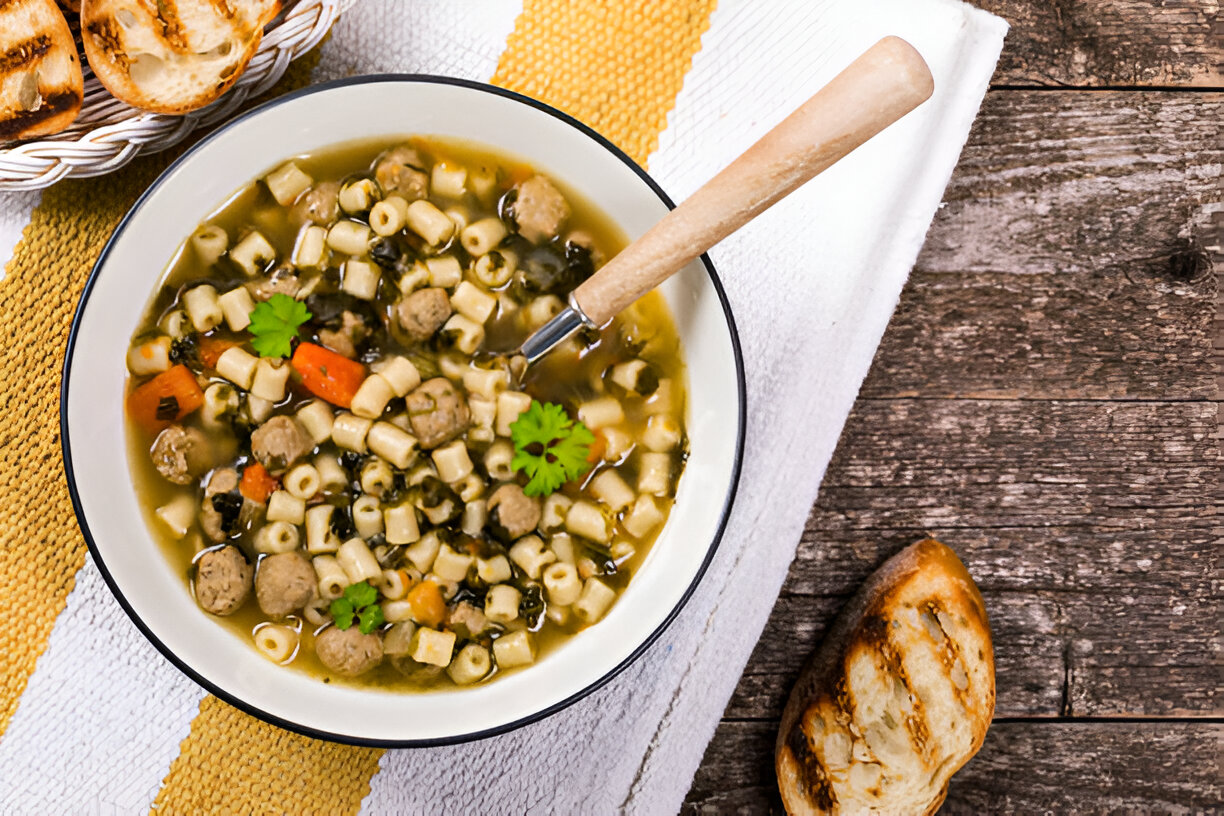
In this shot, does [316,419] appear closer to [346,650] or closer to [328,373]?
[328,373]

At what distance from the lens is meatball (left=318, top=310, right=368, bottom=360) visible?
7.83 ft

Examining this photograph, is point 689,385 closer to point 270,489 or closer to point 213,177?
point 270,489

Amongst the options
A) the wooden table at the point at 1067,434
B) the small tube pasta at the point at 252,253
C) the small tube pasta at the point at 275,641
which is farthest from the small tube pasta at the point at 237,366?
the wooden table at the point at 1067,434

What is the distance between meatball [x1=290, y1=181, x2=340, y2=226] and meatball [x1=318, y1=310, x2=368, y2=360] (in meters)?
0.27

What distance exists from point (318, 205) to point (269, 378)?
48 centimetres

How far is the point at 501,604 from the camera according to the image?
8.00 feet

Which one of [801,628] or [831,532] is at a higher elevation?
[831,532]

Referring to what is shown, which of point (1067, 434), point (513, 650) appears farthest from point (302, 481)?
point (1067, 434)

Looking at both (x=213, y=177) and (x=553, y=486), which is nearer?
(x=213, y=177)

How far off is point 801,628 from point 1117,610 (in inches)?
42.2

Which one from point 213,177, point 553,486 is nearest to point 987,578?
point 553,486

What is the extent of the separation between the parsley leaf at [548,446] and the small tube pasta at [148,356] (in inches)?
36.4

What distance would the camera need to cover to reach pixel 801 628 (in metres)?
2.84

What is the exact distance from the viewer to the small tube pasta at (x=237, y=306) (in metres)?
2.34
